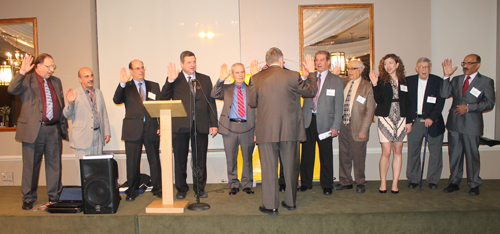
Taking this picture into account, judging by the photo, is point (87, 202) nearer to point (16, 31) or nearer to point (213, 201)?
point (213, 201)

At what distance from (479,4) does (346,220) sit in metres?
4.42

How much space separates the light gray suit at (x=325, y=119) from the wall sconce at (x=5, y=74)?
501 centimetres

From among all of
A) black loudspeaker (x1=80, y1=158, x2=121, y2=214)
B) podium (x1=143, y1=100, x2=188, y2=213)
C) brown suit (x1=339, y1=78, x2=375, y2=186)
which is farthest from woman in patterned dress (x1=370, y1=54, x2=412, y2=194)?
black loudspeaker (x1=80, y1=158, x2=121, y2=214)

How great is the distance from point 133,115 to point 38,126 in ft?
3.74

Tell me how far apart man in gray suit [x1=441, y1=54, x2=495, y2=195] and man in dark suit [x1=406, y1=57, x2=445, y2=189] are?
187 millimetres

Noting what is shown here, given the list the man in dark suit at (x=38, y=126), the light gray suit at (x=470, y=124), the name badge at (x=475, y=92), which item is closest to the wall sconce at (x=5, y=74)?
the man in dark suit at (x=38, y=126)

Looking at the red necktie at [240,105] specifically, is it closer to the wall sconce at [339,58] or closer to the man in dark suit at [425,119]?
the wall sconce at [339,58]

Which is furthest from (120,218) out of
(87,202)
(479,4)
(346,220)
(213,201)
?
(479,4)

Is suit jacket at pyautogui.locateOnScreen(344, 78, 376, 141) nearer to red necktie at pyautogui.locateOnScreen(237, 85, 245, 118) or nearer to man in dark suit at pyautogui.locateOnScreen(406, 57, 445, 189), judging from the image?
man in dark suit at pyautogui.locateOnScreen(406, 57, 445, 189)

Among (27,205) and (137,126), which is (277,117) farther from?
(27,205)

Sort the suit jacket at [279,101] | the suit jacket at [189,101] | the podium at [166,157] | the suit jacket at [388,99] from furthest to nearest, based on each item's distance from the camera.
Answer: the suit jacket at [388,99]
the suit jacket at [189,101]
the podium at [166,157]
the suit jacket at [279,101]

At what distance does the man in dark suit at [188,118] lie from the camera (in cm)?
397

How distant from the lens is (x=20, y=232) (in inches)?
136

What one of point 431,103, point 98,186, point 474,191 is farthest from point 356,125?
point 98,186
